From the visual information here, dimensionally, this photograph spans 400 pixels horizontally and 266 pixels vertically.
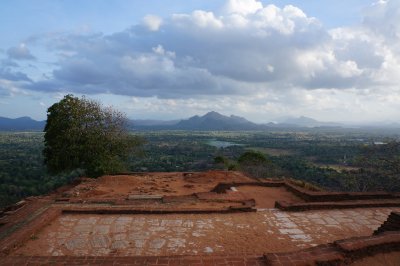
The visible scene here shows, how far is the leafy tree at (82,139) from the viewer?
19500 mm

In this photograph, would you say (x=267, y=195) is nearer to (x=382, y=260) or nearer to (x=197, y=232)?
(x=197, y=232)

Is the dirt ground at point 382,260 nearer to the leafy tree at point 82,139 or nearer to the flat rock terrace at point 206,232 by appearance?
the flat rock terrace at point 206,232

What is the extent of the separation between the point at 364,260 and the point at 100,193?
10.1 meters

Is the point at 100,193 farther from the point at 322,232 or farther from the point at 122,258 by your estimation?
the point at 322,232

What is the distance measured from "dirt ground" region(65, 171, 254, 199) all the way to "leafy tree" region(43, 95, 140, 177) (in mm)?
3340

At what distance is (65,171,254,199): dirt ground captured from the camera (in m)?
13.2

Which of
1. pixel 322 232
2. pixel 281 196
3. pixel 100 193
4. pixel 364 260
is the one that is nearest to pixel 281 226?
pixel 322 232

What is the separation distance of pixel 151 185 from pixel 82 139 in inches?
274

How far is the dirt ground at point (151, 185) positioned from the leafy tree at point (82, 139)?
3.34 meters

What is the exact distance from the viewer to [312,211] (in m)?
9.26

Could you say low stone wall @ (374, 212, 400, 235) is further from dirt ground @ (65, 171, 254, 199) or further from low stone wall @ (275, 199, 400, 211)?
dirt ground @ (65, 171, 254, 199)

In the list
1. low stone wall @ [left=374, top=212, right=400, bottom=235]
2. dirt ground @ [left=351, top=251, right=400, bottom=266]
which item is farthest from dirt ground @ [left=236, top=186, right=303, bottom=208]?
dirt ground @ [left=351, top=251, right=400, bottom=266]

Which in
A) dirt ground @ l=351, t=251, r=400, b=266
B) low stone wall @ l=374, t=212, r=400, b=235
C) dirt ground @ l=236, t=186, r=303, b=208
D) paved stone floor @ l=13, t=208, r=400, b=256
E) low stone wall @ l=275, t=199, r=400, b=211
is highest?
low stone wall @ l=374, t=212, r=400, b=235

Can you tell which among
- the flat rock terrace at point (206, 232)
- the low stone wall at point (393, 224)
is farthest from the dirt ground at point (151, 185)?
the low stone wall at point (393, 224)
